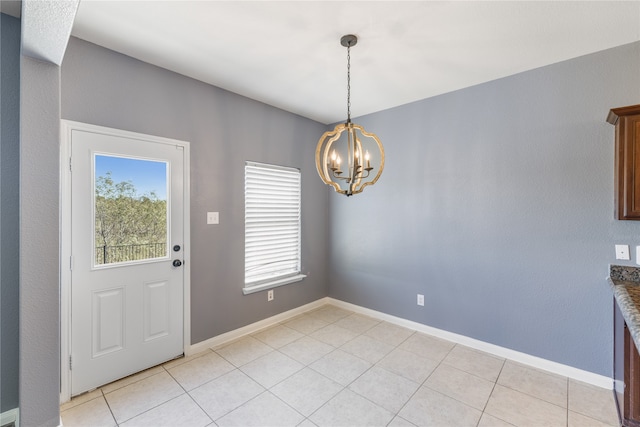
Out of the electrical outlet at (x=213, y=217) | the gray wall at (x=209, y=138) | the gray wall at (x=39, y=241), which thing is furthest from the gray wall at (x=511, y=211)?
the gray wall at (x=39, y=241)

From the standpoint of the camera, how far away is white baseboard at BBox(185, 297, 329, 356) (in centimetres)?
283

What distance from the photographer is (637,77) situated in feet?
7.04

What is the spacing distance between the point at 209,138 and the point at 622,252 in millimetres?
3733

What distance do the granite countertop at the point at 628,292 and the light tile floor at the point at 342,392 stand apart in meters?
0.88

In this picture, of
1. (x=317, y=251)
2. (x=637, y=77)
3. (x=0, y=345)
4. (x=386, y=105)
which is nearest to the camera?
(x=0, y=345)

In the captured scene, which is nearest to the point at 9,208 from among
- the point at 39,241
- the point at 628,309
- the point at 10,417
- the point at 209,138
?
the point at 39,241

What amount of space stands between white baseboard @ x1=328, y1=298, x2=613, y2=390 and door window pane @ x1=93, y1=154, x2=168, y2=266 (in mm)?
2775

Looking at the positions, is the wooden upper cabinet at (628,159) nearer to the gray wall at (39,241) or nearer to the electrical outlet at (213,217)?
the electrical outlet at (213,217)

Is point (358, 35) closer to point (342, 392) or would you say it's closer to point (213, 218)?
point (213, 218)

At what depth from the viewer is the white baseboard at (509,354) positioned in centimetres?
231

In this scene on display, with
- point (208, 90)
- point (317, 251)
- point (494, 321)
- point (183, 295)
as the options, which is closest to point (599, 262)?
point (494, 321)

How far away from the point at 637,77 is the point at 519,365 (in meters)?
2.55

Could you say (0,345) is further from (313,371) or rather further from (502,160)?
(502,160)

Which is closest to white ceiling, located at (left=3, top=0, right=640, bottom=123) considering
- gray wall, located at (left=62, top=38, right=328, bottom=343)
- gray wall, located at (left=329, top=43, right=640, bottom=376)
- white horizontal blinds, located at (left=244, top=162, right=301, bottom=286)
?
gray wall, located at (left=62, top=38, right=328, bottom=343)
